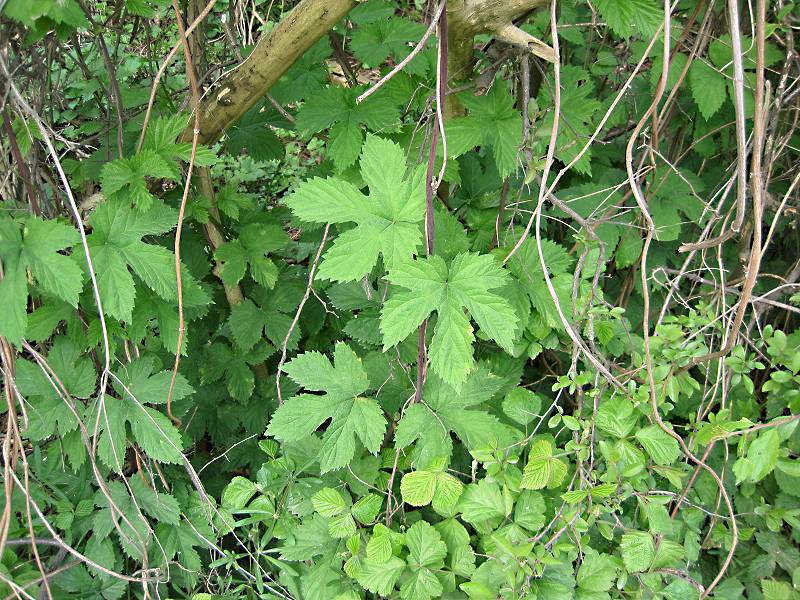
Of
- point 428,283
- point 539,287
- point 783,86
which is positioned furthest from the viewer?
point 783,86

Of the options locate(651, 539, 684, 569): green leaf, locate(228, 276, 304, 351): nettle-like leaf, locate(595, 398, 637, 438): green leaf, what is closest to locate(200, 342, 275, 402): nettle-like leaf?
locate(228, 276, 304, 351): nettle-like leaf

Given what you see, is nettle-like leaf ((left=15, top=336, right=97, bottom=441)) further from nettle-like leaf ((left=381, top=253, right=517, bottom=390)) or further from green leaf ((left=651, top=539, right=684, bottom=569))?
green leaf ((left=651, top=539, right=684, bottom=569))

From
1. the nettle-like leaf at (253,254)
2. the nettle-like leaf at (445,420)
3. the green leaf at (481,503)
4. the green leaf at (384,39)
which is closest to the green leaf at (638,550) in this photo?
the green leaf at (481,503)

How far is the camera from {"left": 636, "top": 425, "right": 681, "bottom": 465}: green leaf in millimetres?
1547

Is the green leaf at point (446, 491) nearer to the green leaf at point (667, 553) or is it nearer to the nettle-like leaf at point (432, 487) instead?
the nettle-like leaf at point (432, 487)

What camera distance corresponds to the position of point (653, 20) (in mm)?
1482

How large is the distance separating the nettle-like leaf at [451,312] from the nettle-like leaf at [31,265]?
2.31 feet

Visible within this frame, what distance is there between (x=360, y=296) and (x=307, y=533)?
682 mm

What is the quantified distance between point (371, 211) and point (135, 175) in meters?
0.63

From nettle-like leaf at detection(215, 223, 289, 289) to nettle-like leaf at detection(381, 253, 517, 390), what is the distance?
0.72 m

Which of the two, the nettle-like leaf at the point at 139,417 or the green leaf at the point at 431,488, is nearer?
the green leaf at the point at 431,488

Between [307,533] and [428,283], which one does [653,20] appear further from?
[307,533]

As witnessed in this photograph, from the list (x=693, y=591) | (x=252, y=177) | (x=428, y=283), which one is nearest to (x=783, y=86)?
(x=428, y=283)

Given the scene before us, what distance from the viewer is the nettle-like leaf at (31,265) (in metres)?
1.36
